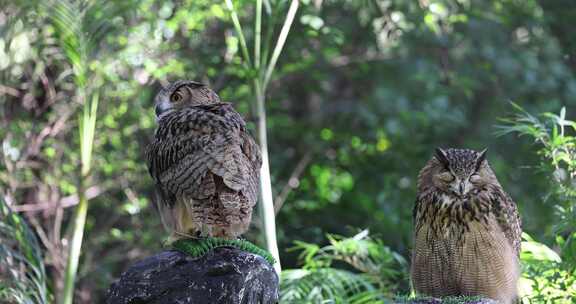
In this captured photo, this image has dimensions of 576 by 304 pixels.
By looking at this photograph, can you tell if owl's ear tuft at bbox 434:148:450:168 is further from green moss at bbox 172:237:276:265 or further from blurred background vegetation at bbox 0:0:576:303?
blurred background vegetation at bbox 0:0:576:303

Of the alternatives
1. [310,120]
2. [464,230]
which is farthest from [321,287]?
[310,120]

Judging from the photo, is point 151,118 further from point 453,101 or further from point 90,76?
point 453,101

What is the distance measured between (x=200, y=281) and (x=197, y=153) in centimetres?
57

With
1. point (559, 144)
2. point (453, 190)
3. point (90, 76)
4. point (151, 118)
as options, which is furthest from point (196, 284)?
point (151, 118)

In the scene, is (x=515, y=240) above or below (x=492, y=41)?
below

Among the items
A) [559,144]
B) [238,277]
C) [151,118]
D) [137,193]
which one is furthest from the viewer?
[137,193]

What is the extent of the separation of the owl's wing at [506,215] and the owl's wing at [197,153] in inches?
49.5

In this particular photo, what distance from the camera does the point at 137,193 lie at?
333 inches

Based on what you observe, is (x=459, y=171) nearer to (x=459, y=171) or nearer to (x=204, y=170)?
(x=459, y=171)

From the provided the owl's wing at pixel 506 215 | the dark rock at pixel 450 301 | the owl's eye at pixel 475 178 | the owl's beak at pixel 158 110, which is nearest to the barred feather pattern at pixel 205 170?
the owl's beak at pixel 158 110

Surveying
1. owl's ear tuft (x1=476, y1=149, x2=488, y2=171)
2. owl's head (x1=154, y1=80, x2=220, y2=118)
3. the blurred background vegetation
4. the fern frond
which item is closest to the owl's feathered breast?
owl's ear tuft (x1=476, y1=149, x2=488, y2=171)

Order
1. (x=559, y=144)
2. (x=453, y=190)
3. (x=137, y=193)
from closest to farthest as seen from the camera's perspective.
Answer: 1. (x=453, y=190)
2. (x=559, y=144)
3. (x=137, y=193)

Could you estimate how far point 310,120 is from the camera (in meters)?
9.88

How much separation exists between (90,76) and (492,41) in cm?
506
